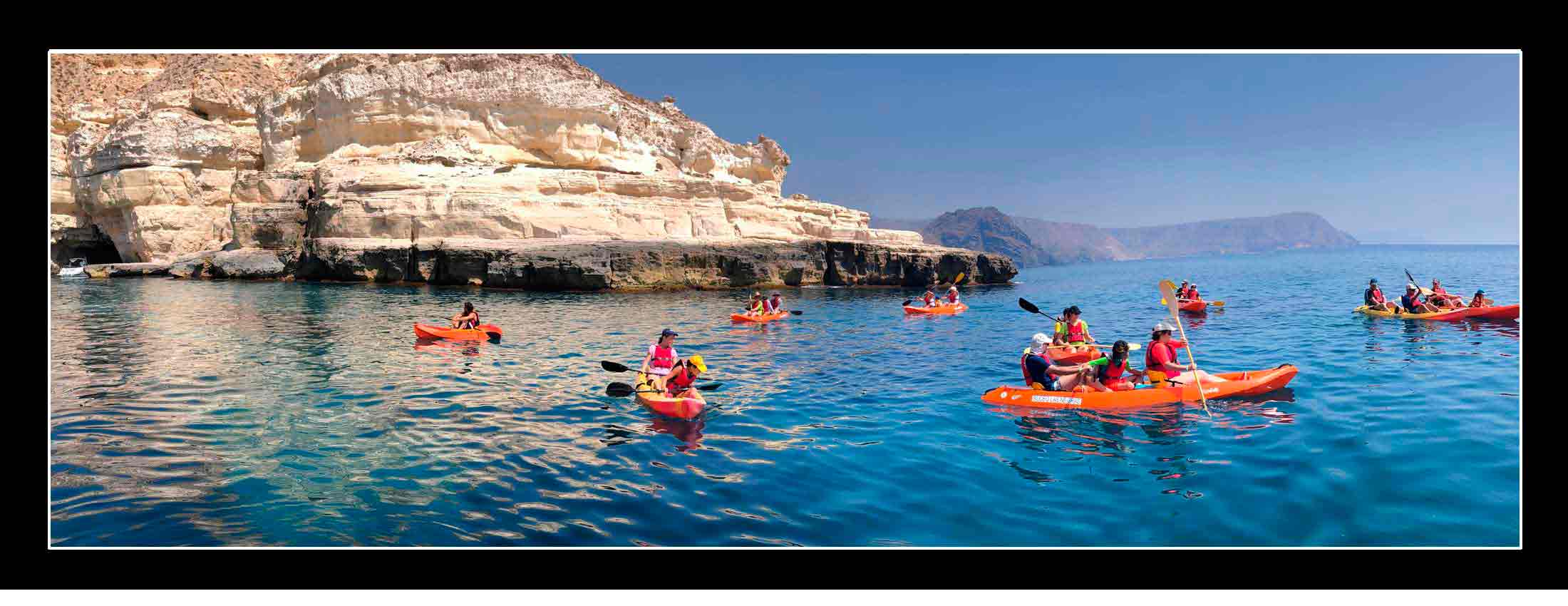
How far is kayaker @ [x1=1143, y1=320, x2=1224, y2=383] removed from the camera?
11.4m

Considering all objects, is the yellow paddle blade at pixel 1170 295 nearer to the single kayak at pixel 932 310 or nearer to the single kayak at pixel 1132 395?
the single kayak at pixel 1132 395

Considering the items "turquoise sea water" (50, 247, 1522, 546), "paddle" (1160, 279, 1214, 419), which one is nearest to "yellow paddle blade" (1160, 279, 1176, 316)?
"paddle" (1160, 279, 1214, 419)

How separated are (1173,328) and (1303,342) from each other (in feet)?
10.9

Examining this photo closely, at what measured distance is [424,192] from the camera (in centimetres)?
4159

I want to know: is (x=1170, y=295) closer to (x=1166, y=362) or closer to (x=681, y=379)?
(x=1166, y=362)

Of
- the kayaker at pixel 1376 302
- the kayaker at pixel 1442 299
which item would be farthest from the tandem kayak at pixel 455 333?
the kayaker at pixel 1442 299

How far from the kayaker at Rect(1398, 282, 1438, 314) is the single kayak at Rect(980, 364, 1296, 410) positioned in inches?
478

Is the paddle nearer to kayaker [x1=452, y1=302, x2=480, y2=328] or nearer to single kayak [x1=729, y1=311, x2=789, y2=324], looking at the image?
single kayak [x1=729, y1=311, x2=789, y2=324]

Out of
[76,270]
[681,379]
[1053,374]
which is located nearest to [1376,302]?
[1053,374]

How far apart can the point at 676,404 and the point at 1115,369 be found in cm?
636

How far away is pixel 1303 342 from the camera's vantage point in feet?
58.7

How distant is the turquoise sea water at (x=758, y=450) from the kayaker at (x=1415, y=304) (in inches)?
83.1
